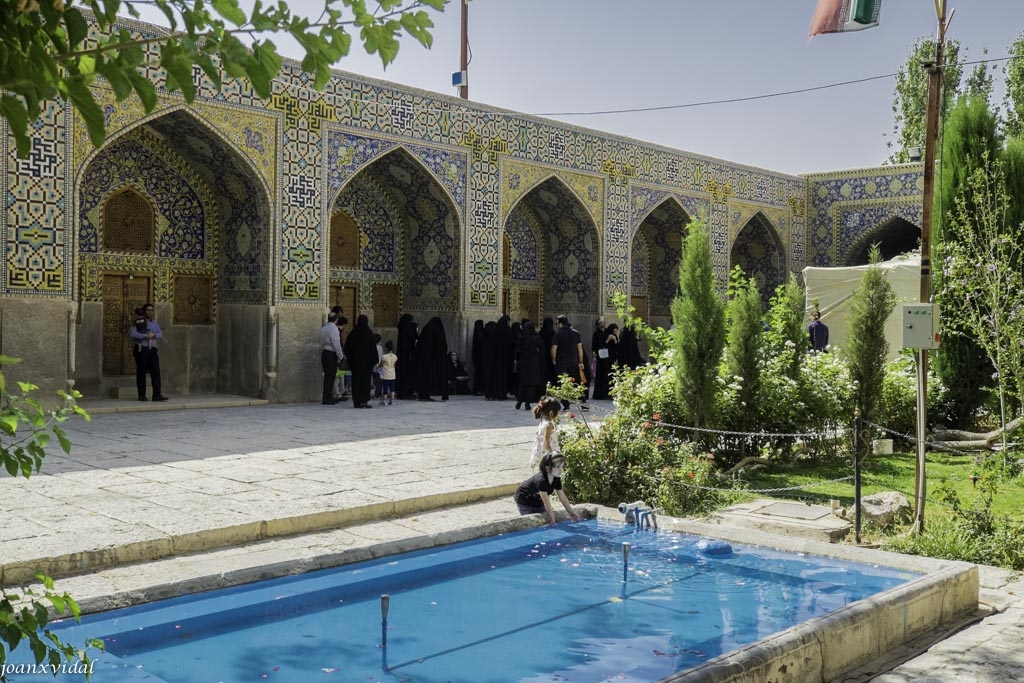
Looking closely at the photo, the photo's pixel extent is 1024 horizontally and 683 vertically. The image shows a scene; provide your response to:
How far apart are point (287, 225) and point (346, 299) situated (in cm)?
256

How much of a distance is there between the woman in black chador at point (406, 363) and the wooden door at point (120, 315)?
3490 millimetres

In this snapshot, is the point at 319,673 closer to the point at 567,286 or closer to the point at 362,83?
the point at 362,83

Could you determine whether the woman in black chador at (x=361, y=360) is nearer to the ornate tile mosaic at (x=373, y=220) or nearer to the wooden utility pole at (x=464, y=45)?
the ornate tile mosaic at (x=373, y=220)

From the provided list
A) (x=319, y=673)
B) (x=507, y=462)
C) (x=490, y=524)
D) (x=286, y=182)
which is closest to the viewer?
(x=319, y=673)

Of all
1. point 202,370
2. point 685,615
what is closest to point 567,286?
point 202,370

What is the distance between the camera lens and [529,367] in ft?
40.4

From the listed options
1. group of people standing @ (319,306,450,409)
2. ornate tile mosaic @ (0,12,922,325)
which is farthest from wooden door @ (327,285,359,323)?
group of people standing @ (319,306,450,409)

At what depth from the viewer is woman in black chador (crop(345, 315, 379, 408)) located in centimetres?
1221

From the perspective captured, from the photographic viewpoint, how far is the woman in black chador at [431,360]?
13547mm

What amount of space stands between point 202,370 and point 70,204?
3.38 meters

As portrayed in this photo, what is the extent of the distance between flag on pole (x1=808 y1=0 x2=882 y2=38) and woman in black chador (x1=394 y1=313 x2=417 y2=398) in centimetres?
755

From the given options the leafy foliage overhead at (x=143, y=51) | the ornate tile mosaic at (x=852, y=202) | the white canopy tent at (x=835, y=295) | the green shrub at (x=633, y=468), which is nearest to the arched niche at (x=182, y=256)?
the green shrub at (x=633, y=468)

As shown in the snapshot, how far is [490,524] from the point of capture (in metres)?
5.62

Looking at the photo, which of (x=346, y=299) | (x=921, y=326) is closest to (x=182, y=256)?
(x=346, y=299)
